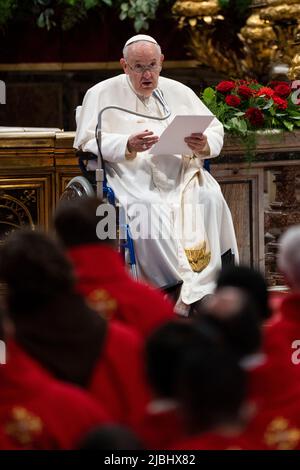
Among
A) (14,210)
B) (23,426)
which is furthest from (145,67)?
(23,426)

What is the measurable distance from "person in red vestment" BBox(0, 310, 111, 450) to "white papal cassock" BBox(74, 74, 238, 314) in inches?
162

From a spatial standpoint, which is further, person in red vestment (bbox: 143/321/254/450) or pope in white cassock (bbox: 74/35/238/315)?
pope in white cassock (bbox: 74/35/238/315)

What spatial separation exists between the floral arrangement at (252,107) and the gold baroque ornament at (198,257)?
1026mm

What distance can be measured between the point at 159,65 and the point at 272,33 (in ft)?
14.2

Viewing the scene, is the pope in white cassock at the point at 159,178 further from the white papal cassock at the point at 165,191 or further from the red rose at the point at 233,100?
the red rose at the point at 233,100

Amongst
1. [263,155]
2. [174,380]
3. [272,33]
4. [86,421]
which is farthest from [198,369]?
[272,33]

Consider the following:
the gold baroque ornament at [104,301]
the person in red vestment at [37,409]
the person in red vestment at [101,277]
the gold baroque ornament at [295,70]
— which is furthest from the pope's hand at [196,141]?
the person in red vestment at [37,409]

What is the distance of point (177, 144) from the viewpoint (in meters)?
7.94

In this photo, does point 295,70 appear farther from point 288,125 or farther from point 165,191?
point 165,191

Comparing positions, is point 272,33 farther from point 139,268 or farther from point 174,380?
point 174,380

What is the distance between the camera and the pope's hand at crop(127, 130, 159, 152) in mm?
7781

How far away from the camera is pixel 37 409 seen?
11.9 ft

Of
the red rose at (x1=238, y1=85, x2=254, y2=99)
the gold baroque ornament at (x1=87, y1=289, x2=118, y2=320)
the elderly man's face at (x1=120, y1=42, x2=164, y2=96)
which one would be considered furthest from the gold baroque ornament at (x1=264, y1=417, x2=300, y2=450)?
the red rose at (x1=238, y1=85, x2=254, y2=99)

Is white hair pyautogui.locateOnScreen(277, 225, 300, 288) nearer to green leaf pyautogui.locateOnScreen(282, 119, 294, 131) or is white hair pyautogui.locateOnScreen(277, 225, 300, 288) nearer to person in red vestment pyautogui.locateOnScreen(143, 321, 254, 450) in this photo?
person in red vestment pyautogui.locateOnScreen(143, 321, 254, 450)
